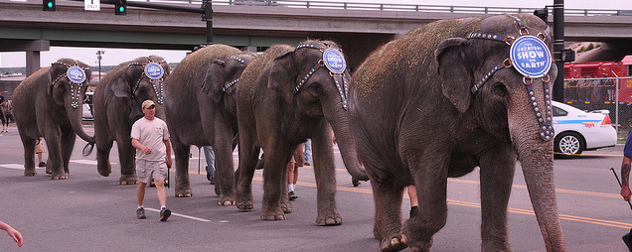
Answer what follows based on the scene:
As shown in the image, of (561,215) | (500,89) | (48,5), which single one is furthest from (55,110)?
(500,89)

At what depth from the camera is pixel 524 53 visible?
20.1ft

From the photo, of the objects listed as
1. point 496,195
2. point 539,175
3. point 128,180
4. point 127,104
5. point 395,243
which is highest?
point 127,104

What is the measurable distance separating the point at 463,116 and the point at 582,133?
51.6 ft

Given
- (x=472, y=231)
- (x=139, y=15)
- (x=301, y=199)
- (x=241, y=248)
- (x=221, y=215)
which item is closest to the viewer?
(x=241, y=248)

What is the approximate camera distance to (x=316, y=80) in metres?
10.4

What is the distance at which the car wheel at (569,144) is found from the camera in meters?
21.2

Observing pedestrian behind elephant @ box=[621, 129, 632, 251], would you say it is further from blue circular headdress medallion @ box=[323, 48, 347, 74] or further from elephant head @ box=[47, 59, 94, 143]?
elephant head @ box=[47, 59, 94, 143]

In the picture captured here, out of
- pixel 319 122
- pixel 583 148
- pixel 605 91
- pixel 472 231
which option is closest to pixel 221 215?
pixel 319 122

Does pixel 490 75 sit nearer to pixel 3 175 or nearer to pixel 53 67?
pixel 53 67

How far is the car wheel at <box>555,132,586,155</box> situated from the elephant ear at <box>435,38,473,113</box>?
15.4 metres

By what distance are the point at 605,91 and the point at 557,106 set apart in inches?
320

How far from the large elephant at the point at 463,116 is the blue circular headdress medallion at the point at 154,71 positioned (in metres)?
8.67

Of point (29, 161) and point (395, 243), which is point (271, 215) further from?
point (29, 161)

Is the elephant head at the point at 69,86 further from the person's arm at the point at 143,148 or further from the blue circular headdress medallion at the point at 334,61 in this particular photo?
the blue circular headdress medallion at the point at 334,61
